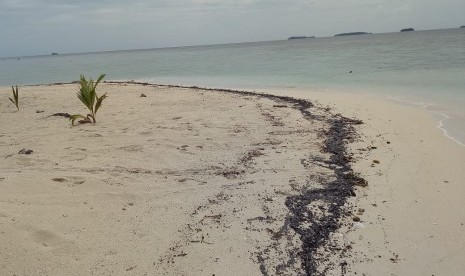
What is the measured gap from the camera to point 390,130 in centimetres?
667

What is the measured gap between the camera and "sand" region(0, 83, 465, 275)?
9.29ft

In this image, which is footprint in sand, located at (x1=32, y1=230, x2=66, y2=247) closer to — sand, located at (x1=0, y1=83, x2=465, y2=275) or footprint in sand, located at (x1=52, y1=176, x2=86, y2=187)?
sand, located at (x1=0, y1=83, x2=465, y2=275)

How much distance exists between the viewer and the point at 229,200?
3830 mm

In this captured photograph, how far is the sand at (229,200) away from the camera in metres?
2.83

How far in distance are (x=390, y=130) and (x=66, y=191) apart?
16.9 ft

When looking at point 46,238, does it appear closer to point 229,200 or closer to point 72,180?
point 72,180

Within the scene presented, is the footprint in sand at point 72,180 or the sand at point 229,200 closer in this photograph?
the sand at point 229,200

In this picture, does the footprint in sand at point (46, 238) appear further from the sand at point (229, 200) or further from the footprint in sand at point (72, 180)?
the footprint in sand at point (72, 180)

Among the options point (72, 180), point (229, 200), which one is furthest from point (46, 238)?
point (229, 200)

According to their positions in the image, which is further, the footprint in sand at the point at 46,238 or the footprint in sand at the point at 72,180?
the footprint in sand at the point at 72,180

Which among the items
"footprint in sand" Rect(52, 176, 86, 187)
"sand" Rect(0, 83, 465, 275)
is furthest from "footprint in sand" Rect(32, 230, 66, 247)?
"footprint in sand" Rect(52, 176, 86, 187)

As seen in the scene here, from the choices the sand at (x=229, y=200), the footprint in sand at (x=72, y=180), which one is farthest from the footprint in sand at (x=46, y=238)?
the footprint in sand at (x=72, y=180)

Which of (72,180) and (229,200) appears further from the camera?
(72,180)

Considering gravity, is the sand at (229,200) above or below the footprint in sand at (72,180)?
below
